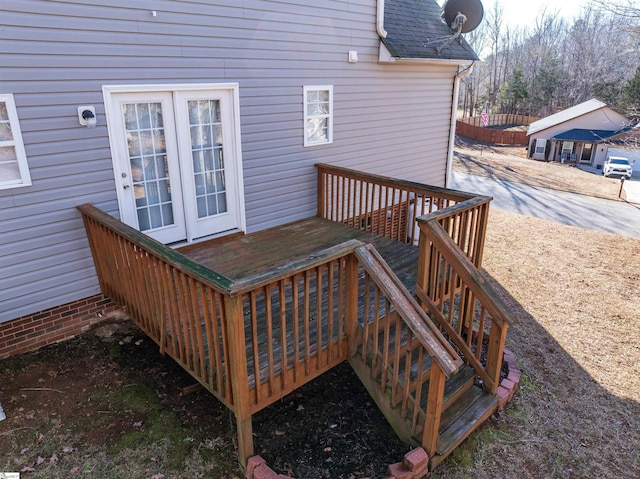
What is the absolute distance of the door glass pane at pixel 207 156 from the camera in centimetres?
493

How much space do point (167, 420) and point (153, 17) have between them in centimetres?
378

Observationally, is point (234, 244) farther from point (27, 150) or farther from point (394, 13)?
point (394, 13)

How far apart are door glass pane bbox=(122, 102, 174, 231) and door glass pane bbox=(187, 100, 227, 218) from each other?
372mm

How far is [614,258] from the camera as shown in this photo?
772 centimetres

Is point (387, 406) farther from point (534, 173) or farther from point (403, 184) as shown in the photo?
point (534, 173)

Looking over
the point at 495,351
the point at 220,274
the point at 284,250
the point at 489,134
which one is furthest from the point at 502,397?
the point at 489,134

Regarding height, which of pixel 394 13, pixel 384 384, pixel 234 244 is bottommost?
pixel 384 384

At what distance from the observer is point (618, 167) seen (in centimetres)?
2723

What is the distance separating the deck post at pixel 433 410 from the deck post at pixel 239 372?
3.95 feet

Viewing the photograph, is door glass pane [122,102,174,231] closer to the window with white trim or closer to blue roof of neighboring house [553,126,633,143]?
blue roof of neighboring house [553,126,633,143]

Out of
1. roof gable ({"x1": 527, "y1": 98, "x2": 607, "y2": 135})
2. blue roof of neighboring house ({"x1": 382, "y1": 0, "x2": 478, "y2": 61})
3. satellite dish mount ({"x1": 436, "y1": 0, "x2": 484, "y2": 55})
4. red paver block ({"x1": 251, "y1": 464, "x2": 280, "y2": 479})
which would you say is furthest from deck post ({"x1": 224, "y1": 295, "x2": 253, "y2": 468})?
roof gable ({"x1": 527, "y1": 98, "x2": 607, "y2": 135})

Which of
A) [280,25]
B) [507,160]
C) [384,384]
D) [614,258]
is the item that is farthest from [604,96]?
[384,384]

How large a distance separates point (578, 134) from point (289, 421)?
36252mm

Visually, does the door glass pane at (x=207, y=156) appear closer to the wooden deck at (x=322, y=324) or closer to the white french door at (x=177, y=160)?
the white french door at (x=177, y=160)
